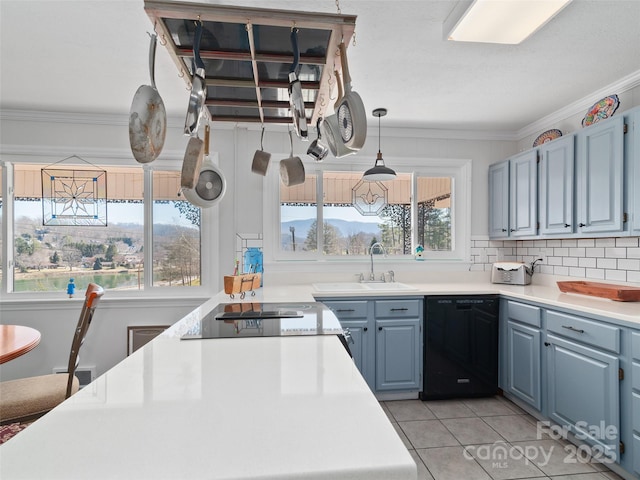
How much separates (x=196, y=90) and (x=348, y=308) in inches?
81.2

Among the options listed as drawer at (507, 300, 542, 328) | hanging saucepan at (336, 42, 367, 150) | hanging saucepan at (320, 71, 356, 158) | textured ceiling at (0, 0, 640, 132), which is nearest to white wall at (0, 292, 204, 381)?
textured ceiling at (0, 0, 640, 132)

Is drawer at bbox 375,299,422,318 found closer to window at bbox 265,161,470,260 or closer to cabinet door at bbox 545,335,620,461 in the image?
window at bbox 265,161,470,260

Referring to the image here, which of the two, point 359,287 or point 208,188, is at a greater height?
point 208,188

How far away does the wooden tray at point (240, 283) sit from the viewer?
7.36 feet

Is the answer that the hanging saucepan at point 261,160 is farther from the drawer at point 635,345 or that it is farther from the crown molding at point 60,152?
the drawer at point 635,345

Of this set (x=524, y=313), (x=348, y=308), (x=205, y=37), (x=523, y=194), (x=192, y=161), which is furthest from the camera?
(x=523, y=194)

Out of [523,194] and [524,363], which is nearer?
[524,363]

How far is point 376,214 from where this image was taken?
352cm

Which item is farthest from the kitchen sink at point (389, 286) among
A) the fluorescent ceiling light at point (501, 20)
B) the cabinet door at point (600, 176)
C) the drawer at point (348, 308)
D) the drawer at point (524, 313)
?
the fluorescent ceiling light at point (501, 20)

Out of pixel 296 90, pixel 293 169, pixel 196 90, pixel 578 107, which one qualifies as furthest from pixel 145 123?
pixel 578 107

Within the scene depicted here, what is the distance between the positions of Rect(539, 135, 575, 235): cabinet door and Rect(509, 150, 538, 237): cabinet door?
0.07m

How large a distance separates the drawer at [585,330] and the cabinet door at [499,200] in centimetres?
111

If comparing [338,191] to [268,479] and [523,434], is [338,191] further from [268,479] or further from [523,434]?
[268,479]

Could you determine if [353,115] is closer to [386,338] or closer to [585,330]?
[585,330]
